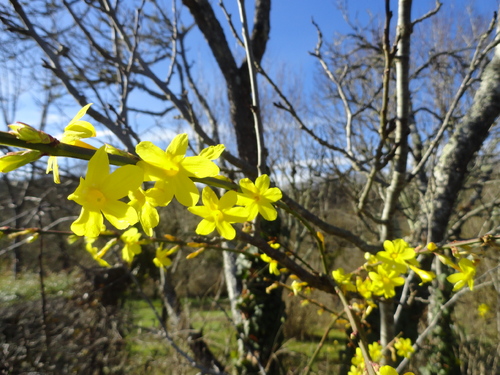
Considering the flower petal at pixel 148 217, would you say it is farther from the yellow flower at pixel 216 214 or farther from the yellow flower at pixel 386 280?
the yellow flower at pixel 386 280

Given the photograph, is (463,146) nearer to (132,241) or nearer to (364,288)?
(364,288)

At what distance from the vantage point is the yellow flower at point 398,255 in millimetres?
1154

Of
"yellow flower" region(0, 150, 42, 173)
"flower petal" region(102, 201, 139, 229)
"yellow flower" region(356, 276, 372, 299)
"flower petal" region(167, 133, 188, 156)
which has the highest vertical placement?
"flower petal" region(167, 133, 188, 156)

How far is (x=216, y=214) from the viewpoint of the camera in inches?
31.2

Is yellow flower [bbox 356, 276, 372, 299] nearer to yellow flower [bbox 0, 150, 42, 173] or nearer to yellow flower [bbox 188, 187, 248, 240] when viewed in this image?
yellow flower [bbox 188, 187, 248, 240]

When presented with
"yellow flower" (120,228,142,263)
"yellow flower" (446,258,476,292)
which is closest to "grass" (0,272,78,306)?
"yellow flower" (120,228,142,263)

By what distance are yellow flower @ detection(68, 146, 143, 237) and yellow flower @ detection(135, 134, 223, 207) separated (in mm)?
59

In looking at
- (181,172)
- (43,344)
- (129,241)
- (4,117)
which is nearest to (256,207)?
(181,172)

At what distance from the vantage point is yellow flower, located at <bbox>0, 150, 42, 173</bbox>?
514 mm

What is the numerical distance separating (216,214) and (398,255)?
2.73ft

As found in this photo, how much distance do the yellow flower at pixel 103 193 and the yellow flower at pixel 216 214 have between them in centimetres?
17

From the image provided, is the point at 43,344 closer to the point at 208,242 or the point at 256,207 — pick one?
the point at 208,242

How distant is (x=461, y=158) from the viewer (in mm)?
2211

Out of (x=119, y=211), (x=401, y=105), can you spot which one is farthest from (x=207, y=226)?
(x=401, y=105)
